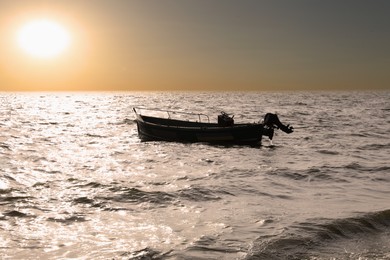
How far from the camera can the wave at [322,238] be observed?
825cm

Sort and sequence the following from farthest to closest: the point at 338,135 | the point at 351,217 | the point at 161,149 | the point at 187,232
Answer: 1. the point at 338,135
2. the point at 161,149
3. the point at 351,217
4. the point at 187,232

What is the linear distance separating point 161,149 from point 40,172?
10.5 metres

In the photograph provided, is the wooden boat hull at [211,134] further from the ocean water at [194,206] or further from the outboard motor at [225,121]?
the ocean water at [194,206]

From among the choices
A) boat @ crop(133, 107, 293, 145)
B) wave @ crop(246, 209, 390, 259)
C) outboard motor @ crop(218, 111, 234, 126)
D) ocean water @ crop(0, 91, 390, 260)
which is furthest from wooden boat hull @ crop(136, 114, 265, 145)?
wave @ crop(246, 209, 390, 259)

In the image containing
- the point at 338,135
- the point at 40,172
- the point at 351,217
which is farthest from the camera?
the point at 338,135

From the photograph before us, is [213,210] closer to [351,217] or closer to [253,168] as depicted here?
[351,217]

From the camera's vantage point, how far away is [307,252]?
8.31m

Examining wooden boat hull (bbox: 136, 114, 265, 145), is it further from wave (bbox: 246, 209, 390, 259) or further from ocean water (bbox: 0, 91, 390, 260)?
wave (bbox: 246, 209, 390, 259)

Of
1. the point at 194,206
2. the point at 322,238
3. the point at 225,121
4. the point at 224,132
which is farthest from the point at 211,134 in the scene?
the point at 322,238

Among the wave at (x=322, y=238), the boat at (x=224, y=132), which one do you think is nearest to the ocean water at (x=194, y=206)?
the wave at (x=322, y=238)

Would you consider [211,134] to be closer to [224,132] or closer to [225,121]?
[224,132]

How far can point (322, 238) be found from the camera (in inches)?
364

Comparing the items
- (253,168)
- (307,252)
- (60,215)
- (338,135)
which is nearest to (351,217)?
(307,252)

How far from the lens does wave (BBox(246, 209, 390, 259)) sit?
8.25m
